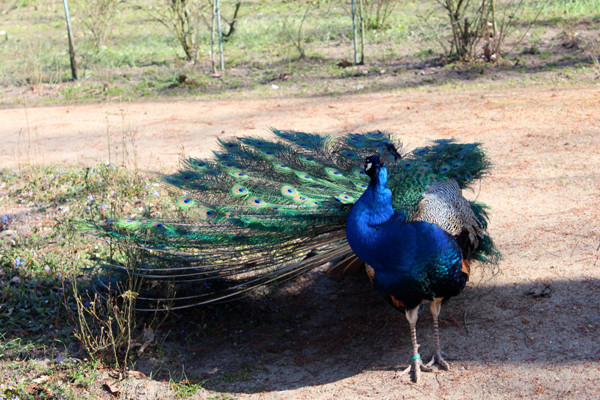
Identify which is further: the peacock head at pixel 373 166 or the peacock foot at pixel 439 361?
the peacock foot at pixel 439 361

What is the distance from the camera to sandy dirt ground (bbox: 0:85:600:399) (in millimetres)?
3665

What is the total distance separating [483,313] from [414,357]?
32.3 inches

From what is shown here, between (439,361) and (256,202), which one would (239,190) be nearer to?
(256,202)

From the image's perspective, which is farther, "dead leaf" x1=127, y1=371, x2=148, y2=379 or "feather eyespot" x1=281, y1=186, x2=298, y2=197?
"feather eyespot" x1=281, y1=186, x2=298, y2=197

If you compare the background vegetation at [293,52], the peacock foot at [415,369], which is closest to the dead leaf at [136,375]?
the peacock foot at [415,369]

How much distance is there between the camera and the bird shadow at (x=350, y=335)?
152 inches

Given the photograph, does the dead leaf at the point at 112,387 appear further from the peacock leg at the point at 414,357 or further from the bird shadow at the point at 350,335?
the peacock leg at the point at 414,357

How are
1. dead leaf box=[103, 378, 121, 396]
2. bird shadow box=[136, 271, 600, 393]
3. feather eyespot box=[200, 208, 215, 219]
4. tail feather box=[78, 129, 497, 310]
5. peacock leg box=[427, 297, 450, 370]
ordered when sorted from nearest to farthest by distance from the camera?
1. dead leaf box=[103, 378, 121, 396]
2. peacock leg box=[427, 297, 450, 370]
3. bird shadow box=[136, 271, 600, 393]
4. tail feather box=[78, 129, 497, 310]
5. feather eyespot box=[200, 208, 215, 219]

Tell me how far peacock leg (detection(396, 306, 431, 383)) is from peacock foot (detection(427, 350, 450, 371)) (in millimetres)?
70

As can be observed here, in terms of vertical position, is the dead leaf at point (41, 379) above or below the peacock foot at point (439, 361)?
above

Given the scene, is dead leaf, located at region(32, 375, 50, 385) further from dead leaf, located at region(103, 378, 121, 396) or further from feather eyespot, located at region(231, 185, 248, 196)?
feather eyespot, located at region(231, 185, 248, 196)

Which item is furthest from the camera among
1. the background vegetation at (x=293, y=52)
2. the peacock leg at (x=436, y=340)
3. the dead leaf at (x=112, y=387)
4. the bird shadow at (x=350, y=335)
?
the background vegetation at (x=293, y=52)

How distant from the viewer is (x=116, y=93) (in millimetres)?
11383

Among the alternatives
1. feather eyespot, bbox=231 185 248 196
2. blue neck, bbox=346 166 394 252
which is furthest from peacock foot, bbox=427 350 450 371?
feather eyespot, bbox=231 185 248 196
